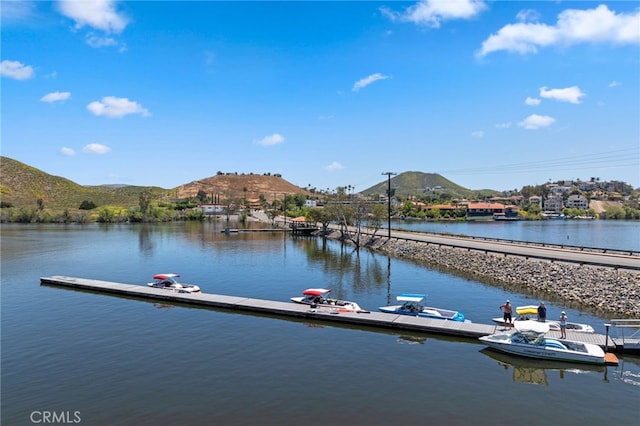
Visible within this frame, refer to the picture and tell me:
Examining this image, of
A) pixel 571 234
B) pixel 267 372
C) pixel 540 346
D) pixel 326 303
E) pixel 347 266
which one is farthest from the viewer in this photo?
pixel 571 234

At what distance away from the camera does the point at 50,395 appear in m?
21.0

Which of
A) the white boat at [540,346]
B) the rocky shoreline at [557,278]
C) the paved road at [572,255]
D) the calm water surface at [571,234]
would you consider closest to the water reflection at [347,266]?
the rocky shoreline at [557,278]

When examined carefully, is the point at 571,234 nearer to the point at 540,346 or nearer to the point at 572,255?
the point at 572,255

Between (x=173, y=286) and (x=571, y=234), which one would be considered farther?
(x=571, y=234)

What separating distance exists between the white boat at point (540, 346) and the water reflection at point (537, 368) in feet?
1.03

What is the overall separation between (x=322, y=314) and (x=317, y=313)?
1.49 ft

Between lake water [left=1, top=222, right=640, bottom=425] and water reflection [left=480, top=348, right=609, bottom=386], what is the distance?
0.38 ft

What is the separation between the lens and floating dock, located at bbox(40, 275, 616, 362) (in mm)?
29230

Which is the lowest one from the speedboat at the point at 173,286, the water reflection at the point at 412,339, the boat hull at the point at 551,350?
the water reflection at the point at 412,339

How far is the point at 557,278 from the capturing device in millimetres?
44125

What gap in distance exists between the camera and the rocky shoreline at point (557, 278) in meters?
36.8

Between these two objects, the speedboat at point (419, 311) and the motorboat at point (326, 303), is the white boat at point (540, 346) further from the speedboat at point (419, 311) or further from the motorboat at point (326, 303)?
the motorboat at point (326, 303)

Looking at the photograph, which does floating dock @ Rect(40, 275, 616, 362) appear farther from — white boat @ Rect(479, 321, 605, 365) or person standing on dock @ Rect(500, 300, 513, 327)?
white boat @ Rect(479, 321, 605, 365)

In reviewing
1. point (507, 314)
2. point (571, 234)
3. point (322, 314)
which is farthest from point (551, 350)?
point (571, 234)
